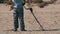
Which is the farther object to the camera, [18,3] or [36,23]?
[36,23]

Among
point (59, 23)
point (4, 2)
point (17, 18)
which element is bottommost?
point (4, 2)

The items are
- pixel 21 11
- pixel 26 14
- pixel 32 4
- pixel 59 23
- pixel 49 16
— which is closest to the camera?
pixel 21 11

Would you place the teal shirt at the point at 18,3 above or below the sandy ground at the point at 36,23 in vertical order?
above

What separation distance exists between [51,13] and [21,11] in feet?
18.8

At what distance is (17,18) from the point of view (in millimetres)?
8516

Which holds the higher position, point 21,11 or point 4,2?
point 21,11

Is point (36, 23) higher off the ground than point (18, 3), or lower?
lower

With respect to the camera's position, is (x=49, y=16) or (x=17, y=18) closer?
(x=17, y=18)

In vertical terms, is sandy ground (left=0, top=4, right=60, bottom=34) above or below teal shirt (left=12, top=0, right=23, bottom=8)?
below

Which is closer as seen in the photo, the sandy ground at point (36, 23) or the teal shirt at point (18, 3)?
the sandy ground at point (36, 23)

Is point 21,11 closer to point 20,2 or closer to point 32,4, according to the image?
point 20,2

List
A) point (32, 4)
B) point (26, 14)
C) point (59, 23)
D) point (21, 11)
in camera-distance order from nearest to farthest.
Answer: point (21, 11), point (59, 23), point (26, 14), point (32, 4)

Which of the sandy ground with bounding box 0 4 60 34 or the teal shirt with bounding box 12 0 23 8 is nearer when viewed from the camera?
the sandy ground with bounding box 0 4 60 34

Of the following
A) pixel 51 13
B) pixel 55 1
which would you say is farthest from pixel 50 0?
pixel 51 13
